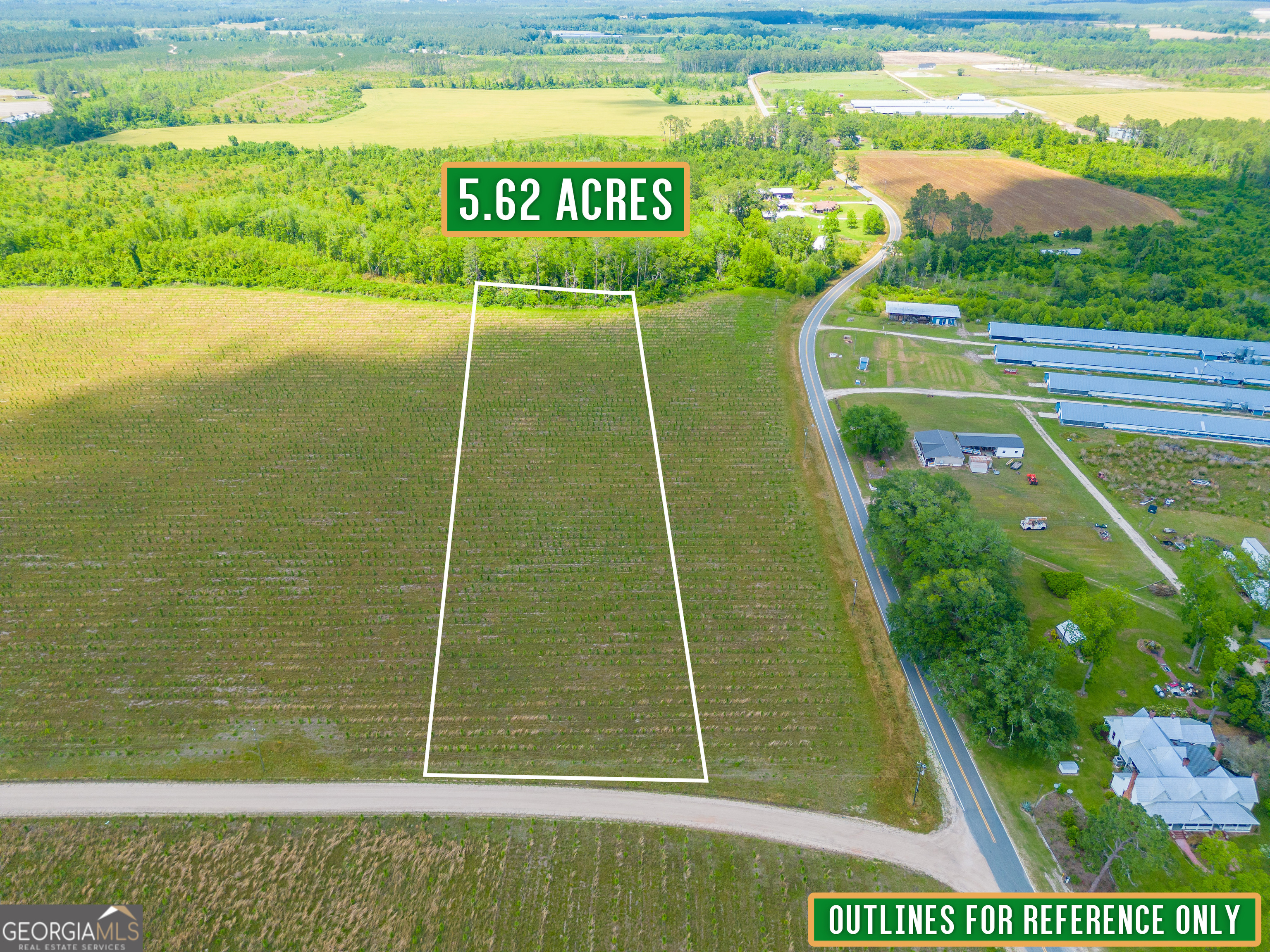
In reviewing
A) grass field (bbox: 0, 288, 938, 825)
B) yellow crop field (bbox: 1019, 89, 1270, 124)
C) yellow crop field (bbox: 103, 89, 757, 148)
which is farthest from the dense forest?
yellow crop field (bbox: 1019, 89, 1270, 124)

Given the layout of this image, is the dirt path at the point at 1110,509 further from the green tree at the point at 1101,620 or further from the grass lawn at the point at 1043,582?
the green tree at the point at 1101,620

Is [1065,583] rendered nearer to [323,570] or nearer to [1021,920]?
[1021,920]

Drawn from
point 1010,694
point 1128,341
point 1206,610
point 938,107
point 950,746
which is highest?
point 938,107

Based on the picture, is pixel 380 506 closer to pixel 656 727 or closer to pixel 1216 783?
pixel 656 727

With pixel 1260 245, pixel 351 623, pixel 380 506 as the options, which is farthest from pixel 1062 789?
→ pixel 1260 245

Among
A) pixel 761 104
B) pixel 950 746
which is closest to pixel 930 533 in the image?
pixel 950 746

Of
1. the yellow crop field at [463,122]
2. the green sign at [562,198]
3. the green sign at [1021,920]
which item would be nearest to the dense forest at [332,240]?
the yellow crop field at [463,122]
